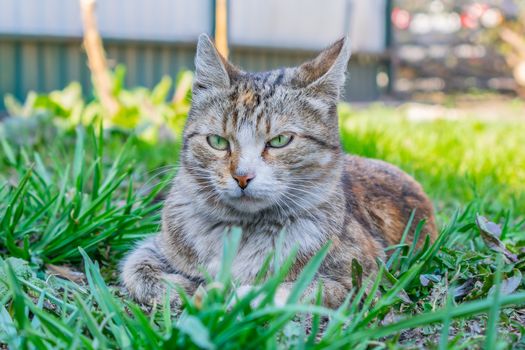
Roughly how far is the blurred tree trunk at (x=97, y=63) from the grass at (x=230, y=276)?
0.52 metres

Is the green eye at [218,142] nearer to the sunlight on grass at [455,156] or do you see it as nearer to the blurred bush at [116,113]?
the sunlight on grass at [455,156]

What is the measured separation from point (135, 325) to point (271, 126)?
103cm

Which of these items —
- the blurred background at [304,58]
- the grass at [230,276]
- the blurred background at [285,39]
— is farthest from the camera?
the blurred background at [285,39]

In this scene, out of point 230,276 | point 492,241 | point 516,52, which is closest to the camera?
point 230,276

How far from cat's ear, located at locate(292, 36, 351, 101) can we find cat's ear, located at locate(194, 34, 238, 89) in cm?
28

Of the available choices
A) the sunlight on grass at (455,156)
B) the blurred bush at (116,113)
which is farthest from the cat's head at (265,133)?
the blurred bush at (116,113)

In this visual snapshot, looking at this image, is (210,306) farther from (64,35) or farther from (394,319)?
(64,35)

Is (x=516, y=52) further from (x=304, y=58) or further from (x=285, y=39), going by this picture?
(x=285, y=39)

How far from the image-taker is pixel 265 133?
2.66 meters

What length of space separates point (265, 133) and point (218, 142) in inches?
7.9

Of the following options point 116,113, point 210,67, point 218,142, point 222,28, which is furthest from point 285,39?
point 218,142

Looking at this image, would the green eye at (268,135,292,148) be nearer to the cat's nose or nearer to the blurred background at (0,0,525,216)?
A: the cat's nose

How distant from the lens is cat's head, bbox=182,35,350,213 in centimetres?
260

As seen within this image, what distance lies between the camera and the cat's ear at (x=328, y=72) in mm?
2828
